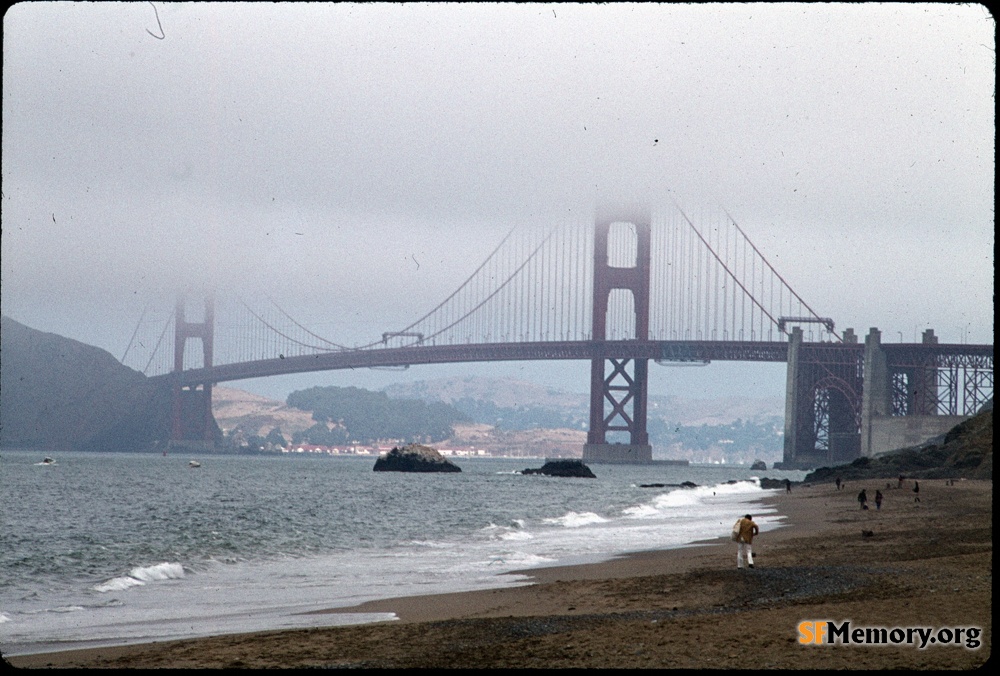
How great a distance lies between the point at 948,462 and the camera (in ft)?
164

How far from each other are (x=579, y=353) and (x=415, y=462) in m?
22.2

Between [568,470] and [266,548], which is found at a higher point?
[266,548]

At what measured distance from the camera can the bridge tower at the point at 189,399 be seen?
12725cm

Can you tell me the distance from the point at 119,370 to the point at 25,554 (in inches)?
5130

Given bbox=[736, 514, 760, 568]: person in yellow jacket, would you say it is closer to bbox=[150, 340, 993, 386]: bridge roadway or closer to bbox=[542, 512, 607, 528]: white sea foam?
bbox=[542, 512, 607, 528]: white sea foam

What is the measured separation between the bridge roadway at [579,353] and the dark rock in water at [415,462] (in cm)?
946

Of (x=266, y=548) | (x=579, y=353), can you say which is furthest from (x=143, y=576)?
(x=579, y=353)

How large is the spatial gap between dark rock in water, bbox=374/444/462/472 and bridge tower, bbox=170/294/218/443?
44322 millimetres

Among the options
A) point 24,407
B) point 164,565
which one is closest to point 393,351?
point 24,407

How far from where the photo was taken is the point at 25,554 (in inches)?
901

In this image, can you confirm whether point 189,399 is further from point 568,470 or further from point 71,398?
point 568,470

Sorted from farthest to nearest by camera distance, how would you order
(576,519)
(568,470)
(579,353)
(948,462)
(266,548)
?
(579,353) → (568,470) → (948,462) → (576,519) → (266,548)

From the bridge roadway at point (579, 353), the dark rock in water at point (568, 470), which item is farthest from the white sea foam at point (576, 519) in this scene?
the bridge roadway at point (579, 353)

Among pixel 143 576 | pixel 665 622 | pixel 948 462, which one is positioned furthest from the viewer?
pixel 948 462
